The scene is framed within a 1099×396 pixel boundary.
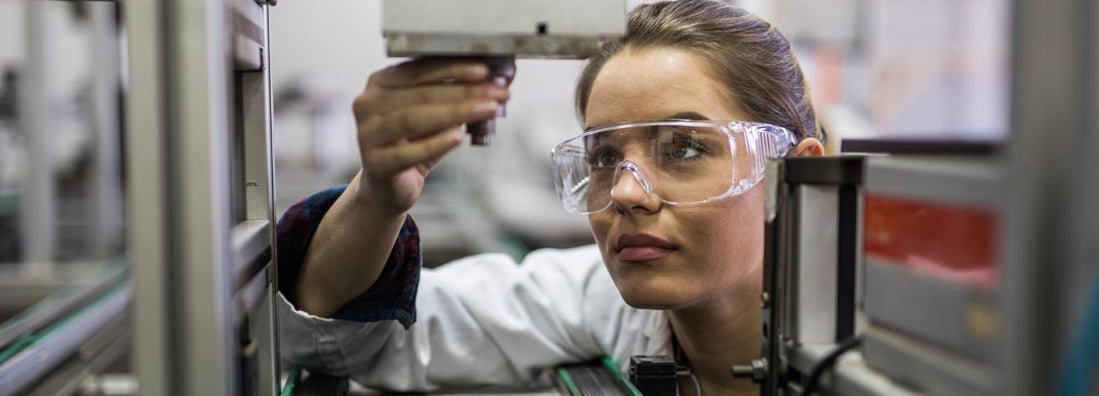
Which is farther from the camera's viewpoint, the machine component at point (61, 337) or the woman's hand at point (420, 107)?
the machine component at point (61, 337)

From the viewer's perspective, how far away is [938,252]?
2.39ft

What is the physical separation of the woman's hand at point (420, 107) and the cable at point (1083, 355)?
49 cm

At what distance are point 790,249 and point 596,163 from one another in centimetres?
44

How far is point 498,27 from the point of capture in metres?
0.81

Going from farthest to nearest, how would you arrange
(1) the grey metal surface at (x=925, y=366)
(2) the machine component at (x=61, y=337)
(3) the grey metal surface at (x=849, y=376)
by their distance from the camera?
(2) the machine component at (x=61, y=337)
(3) the grey metal surface at (x=849, y=376)
(1) the grey metal surface at (x=925, y=366)

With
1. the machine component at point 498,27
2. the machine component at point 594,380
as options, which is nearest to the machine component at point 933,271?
the machine component at point 498,27

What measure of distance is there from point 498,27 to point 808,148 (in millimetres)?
713

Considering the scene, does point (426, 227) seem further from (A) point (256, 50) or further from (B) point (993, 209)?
(B) point (993, 209)

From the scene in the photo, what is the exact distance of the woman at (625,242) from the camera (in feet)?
4.09

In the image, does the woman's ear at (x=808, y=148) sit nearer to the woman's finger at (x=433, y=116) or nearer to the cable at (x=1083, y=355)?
the woman's finger at (x=433, y=116)

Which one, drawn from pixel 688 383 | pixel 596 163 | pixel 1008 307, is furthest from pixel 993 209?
pixel 688 383

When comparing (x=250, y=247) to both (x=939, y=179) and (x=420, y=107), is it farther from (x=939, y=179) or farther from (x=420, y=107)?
(x=939, y=179)

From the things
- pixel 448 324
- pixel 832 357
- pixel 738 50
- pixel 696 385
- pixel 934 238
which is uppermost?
pixel 738 50

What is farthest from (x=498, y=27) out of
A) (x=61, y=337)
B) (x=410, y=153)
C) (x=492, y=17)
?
(x=61, y=337)
